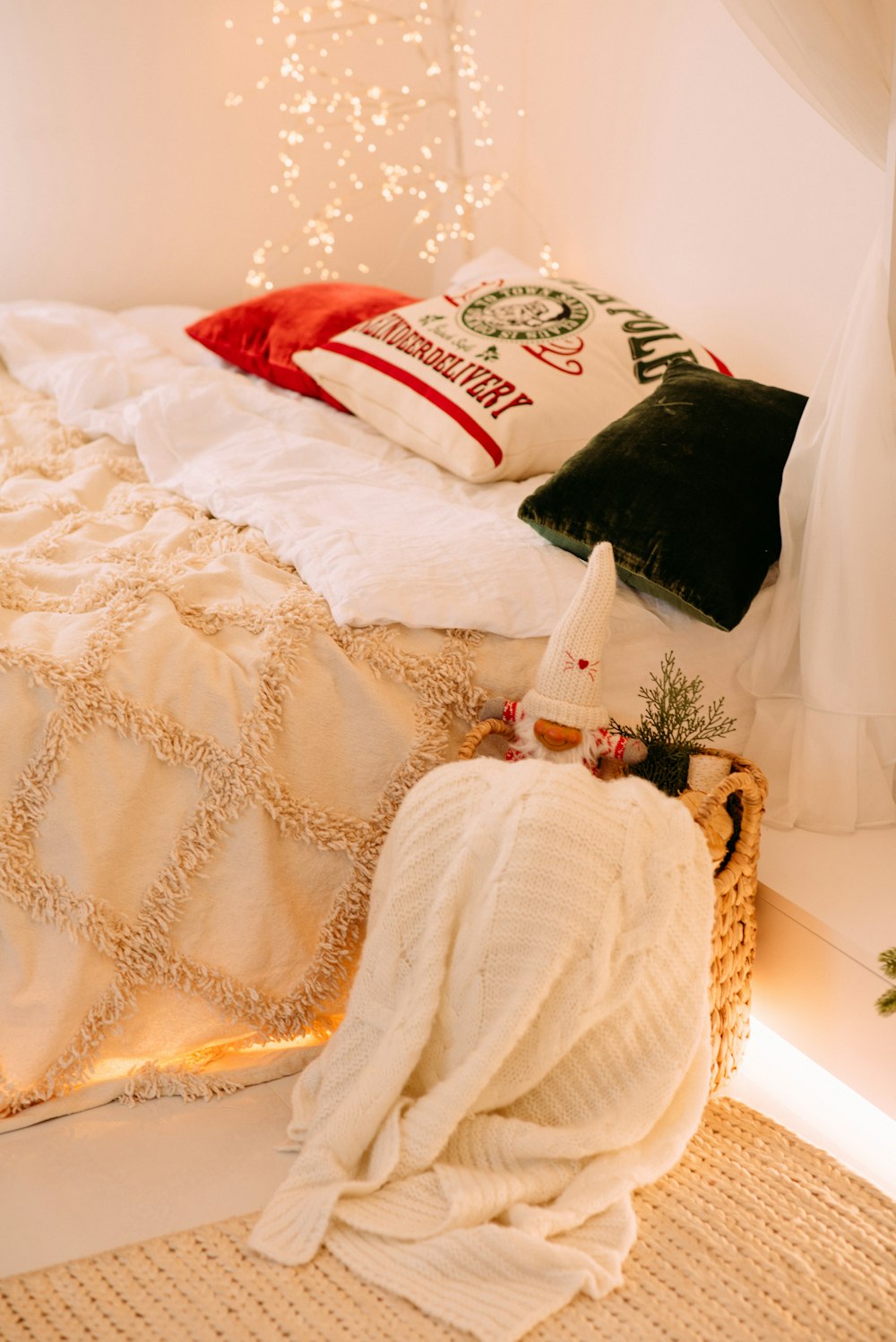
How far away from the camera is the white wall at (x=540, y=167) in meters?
2.02

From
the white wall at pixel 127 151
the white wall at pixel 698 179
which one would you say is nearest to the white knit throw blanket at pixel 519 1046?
the white wall at pixel 698 179

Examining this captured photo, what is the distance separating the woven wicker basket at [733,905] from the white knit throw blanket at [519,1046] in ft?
0.35

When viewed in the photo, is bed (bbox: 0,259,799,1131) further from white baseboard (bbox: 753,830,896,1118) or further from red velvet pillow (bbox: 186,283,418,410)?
red velvet pillow (bbox: 186,283,418,410)

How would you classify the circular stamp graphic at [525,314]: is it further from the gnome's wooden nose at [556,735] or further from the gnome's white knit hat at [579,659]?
the gnome's wooden nose at [556,735]

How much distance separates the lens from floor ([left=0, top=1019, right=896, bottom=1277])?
1112 mm

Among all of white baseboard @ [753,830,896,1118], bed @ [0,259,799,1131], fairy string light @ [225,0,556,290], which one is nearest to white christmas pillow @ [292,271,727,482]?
bed @ [0,259,799,1131]

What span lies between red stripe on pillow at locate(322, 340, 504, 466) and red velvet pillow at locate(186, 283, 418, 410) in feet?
0.29

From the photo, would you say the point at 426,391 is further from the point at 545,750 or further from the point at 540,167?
the point at 540,167

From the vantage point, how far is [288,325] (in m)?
2.34

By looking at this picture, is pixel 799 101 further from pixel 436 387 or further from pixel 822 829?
pixel 822 829

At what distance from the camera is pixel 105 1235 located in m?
1.10

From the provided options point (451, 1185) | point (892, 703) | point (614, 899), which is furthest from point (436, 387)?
point (451, 1185)

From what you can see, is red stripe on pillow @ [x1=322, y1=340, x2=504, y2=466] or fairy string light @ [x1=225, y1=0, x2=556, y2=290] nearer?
red stripe on pillow @ [x1=322, y1=340, x2=504, y2=466]

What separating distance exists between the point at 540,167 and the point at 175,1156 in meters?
2.44
